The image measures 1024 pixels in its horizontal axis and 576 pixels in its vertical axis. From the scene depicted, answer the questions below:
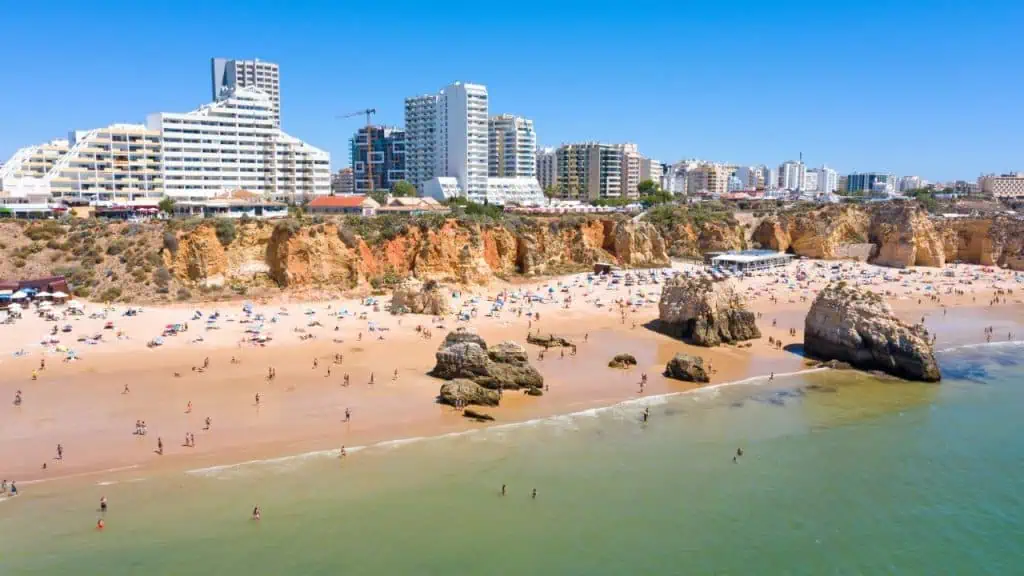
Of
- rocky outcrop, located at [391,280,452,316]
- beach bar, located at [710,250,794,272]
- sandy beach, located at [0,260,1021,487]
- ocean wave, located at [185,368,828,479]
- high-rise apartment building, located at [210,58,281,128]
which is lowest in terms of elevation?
ocean wave, located at [185,368,828,479]

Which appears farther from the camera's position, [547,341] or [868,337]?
[547,341]

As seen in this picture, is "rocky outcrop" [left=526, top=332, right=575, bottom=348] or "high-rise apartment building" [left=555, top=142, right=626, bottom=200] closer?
"rocky outcrop" [left=526, top=332, right=575, bottom=348]

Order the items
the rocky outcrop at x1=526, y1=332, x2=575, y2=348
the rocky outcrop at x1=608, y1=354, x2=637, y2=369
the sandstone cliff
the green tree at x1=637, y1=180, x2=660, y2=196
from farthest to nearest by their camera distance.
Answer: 1. the green tree at x1=637, y1=180, x2=660, y2=196
2. the sandstone cliff
3. the rocky outcrop at x1=526, y1=332, x2=575, y2=348
4. the rocky outcrop at x1=608, y1=354, x2=637, y2=369

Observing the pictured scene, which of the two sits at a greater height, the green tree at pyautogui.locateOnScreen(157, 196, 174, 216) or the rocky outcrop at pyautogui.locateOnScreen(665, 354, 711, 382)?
the green tree at pyautogui.locateOnScreen(157, 196, 174, 216)

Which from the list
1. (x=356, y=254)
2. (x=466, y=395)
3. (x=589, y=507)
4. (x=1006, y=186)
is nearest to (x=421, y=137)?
(x=356, y=254)

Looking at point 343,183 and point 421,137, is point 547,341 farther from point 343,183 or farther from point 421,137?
point 343,183

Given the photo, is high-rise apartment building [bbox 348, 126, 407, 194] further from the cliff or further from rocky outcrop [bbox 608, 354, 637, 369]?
rocky outcrop [bbox 608, 354, 637, 369]

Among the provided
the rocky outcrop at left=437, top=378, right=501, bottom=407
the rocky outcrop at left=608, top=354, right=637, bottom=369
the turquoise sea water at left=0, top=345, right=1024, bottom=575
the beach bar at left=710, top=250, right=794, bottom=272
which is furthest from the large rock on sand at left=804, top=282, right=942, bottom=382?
the beach bar at left=710, top=250, right=794, bottom=272
